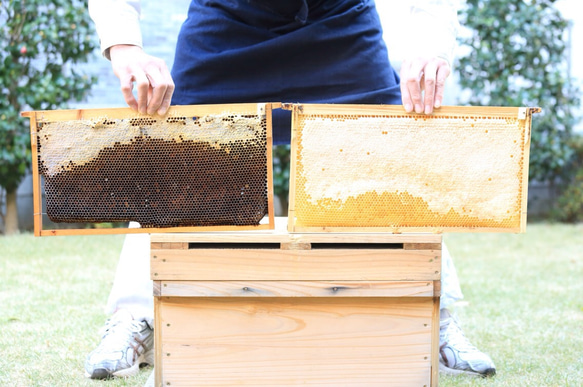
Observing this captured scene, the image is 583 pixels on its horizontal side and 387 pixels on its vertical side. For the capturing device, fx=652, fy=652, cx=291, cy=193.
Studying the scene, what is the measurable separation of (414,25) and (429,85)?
299 mm

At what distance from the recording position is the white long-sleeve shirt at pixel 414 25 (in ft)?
5.21

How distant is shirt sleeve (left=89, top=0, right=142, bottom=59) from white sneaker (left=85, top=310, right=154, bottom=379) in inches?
32.1

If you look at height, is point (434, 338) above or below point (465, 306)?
above

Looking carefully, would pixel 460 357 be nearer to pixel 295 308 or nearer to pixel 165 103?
pixel 295 308

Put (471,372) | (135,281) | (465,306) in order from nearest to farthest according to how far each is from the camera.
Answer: (471,372) → (135,281) → (465,306)

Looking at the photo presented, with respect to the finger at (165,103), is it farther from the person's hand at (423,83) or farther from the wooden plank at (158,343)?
the person's hand at (423,83)

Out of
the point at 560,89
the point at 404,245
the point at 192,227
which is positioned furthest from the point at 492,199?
the point at 560,89

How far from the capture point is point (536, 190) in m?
6.42

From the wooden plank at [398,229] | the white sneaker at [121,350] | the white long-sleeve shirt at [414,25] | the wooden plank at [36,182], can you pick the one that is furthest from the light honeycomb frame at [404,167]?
the white sneaker at [121,350]

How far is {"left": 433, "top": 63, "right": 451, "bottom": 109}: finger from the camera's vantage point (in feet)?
5.07

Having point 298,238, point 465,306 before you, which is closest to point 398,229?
point 298,238

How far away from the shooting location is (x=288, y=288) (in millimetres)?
1505

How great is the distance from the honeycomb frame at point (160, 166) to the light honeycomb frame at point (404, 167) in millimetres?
101

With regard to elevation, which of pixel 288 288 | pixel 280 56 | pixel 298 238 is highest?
pixel 280 56
